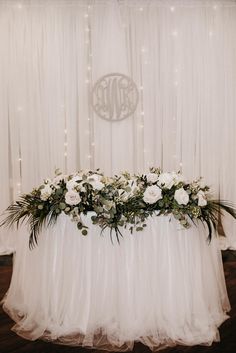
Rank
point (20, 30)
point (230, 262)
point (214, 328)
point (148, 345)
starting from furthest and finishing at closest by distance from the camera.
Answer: point (20, 30) → point (230, 262) → point (214, 328) → point (148, 345)

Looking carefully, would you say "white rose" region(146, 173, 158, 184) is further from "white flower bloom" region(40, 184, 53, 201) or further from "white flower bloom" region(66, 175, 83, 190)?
"white flower bloom" region(40, 184, 53, 201)

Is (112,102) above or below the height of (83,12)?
below

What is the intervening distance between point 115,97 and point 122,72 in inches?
11.9

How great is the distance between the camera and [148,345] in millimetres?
2443

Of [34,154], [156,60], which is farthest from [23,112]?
[156,60]

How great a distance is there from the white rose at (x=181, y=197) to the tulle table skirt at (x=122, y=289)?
0.15m

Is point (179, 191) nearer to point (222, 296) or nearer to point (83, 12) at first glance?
point (222, 296)

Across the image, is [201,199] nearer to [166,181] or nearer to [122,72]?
[166,181]

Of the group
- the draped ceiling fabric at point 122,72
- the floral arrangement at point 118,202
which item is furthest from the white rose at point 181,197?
the draped ceiling fabric at point 122,72

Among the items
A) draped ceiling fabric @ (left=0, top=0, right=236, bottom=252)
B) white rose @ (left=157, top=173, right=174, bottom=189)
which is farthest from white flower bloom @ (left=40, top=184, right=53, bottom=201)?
draped ceiling fabric @ (left=0, top=0, right=236, bottom=252)

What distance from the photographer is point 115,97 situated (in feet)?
15.2

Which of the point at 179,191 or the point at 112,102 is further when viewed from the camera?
the point at 112,102

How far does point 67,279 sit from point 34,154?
2288 millimetres

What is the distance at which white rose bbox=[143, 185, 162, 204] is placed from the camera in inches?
99.5
